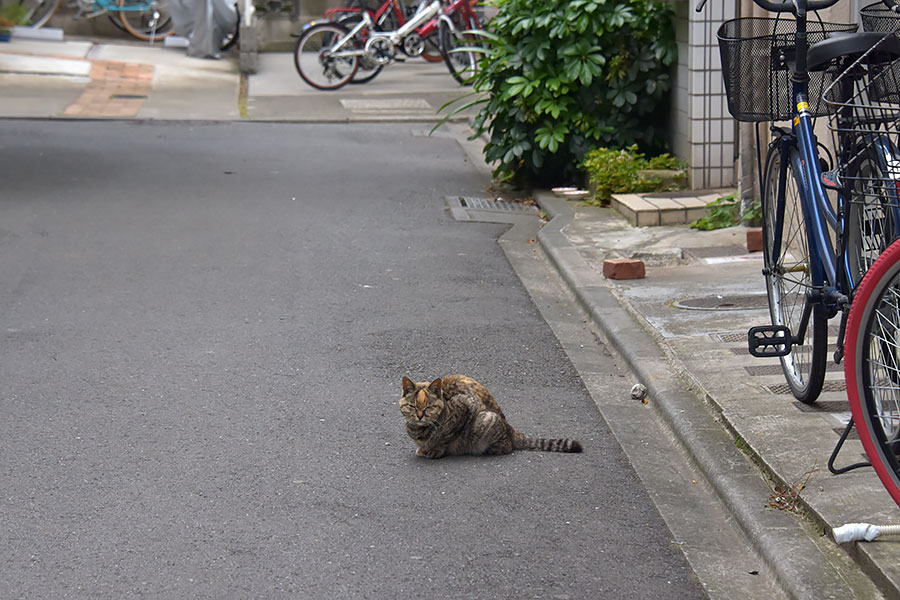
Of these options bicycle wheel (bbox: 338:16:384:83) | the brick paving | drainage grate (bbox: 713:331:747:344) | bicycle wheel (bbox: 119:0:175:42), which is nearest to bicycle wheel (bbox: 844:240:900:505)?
drainage grate (bbox: 713:331:747:344)

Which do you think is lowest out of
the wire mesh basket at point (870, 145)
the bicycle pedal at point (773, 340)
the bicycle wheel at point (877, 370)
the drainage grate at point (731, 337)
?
the drainage grate at point (731, 337)

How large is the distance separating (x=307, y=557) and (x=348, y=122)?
11.7 m

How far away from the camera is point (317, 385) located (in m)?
5.39

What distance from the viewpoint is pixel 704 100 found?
9.21 meters

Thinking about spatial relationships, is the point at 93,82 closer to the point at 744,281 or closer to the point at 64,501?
the point at 744,281

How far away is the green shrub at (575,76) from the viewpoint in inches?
383

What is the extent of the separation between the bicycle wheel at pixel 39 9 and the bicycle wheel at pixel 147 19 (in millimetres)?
1368

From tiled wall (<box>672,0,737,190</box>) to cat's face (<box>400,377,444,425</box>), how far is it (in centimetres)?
537

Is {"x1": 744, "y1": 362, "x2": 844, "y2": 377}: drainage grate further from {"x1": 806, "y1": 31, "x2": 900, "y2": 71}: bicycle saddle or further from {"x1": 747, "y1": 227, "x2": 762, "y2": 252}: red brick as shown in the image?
{"x1": 747, "y1": 227, "x2": 762, "y2": 252}: red brick

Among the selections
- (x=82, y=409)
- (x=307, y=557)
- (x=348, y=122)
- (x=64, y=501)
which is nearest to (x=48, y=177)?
(x=348, y=122)

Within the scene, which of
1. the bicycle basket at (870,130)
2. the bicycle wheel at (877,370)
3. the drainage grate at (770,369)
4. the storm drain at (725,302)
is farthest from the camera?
the storm drain at (725,302)

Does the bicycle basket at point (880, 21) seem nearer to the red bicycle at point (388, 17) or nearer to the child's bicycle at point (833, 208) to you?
the child's bicycle at point (833, 208)

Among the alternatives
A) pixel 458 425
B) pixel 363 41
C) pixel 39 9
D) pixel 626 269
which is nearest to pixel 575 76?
pixel 626 269

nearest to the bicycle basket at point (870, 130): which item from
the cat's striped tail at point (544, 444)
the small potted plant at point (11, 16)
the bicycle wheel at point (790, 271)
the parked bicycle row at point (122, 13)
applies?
the bicycle wheel at point (790, 271)
